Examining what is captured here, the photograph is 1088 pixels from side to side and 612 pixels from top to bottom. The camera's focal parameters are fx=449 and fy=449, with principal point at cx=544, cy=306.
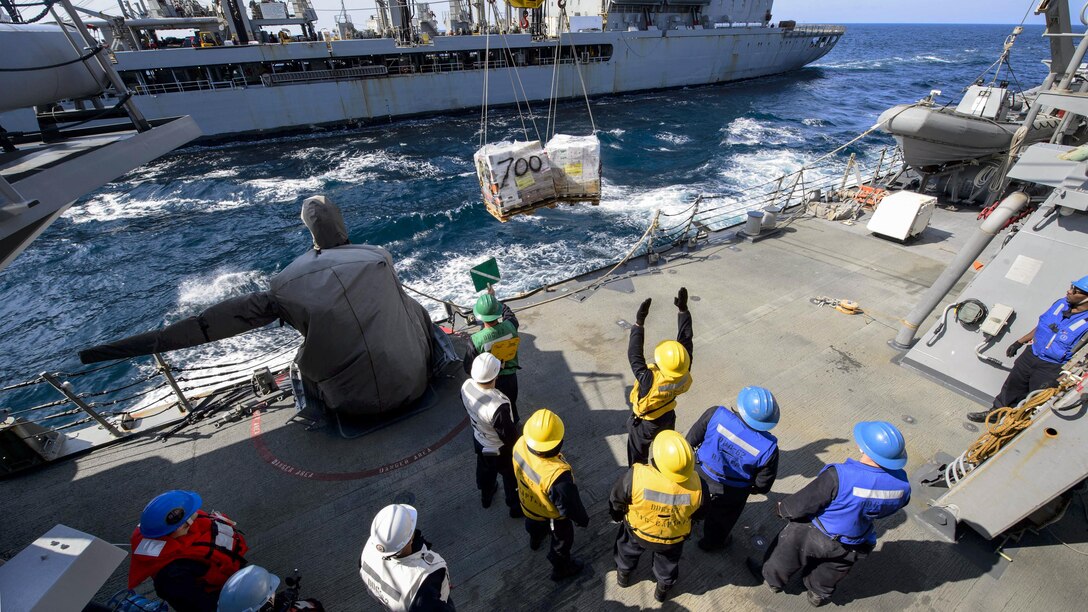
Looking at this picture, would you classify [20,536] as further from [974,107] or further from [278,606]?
[974,107]

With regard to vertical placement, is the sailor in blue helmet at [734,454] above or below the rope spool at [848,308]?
above

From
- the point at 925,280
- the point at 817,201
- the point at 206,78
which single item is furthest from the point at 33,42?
the point at 206,78

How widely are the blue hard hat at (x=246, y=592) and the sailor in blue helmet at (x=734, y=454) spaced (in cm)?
324

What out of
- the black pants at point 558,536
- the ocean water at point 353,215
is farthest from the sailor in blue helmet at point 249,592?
the ocean water at point 353,215

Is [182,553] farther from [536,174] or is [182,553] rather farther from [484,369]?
[536,174]

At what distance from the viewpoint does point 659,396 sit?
4.21 meters

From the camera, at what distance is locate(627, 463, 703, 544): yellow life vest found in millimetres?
3156

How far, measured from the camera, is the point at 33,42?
3.51 metres

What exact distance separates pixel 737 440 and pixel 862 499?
0.87m

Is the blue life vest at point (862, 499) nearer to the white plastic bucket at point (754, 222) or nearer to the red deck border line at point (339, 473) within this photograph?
the red deck border line at point (339, 473)

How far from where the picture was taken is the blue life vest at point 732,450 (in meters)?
3.58

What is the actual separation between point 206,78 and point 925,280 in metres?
40.1

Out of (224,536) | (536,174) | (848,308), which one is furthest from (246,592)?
(848,308)

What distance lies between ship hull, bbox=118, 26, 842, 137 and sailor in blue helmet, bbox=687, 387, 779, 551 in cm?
2226
